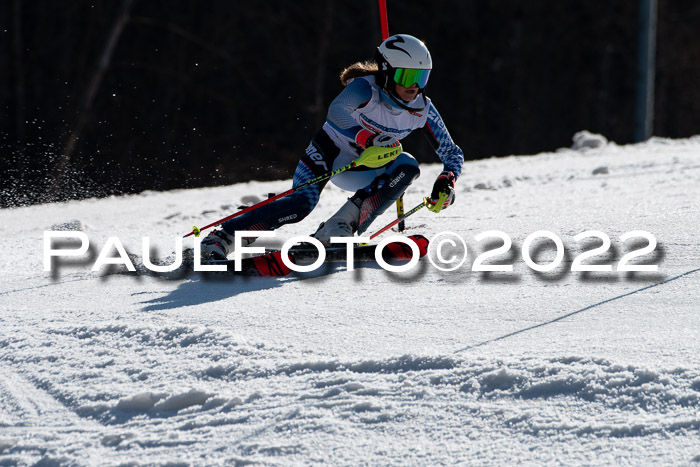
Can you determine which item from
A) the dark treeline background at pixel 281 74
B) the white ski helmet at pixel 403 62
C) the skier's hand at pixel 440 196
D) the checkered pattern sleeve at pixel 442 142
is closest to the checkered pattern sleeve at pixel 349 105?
the white ski helmet at pixel 403 62

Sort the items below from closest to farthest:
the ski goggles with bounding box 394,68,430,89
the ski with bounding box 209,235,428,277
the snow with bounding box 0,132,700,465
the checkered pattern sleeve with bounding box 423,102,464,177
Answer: the snow with bounding box 0,132,700,465
the ski with bounding box 209,235,428,277
the ski goggles with bounding box 394,68,430,89
the checkered pattern sleeve with bounding box 423,102,464,177

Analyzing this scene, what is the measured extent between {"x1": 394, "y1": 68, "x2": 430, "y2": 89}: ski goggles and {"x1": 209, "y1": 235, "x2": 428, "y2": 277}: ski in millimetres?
800

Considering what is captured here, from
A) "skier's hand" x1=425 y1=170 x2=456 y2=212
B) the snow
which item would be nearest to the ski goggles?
"skier's hand" x1=425 y1=170 x2=456 y2=212

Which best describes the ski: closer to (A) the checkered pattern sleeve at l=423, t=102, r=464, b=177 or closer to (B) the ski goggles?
(A) the checkered pattern sleeve at l=423, t=102, r=464, b=177

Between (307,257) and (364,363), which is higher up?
(307,257)

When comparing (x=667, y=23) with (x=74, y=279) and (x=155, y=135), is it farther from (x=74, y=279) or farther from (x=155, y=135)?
(x=74, y=279)

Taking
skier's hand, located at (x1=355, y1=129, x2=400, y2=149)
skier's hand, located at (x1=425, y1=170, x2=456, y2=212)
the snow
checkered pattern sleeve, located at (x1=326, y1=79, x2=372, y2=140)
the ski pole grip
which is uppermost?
checkered pattern sleeve, located at (x1=326, y1=79, x2=372, y2=140)

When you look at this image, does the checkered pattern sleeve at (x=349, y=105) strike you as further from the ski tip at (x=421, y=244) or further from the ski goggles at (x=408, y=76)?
the ski tip at (x=421, y=244)

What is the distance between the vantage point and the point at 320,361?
283 centimetres

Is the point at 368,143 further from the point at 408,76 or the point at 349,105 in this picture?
the point at 408,76

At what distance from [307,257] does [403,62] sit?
1.10 m

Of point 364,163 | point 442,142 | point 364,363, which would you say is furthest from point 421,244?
point 364,363

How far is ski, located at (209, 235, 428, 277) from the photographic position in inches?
167

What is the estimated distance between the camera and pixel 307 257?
4.46m
